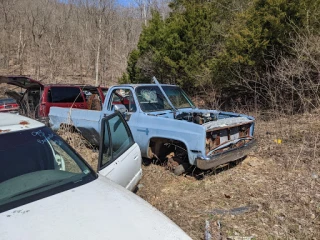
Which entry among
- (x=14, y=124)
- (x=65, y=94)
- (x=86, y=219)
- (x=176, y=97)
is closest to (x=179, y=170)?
(x=176, y=97)

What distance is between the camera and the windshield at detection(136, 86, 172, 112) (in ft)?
19.5

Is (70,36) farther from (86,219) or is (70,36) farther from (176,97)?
(86,219)

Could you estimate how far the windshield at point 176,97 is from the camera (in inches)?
251

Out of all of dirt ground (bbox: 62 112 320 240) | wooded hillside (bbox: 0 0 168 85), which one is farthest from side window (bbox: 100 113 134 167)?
wooded hillside (bbox: 0 0 168 85)

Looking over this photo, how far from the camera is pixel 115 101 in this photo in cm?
709

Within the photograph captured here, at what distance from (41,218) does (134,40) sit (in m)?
39.3

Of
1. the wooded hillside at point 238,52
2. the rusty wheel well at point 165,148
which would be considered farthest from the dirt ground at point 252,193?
the wooded hillside at point 238,52

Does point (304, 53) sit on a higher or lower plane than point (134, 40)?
lower

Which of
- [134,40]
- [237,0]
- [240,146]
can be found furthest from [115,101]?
[134,40]

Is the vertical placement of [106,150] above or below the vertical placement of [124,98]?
below

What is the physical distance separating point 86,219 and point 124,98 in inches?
196

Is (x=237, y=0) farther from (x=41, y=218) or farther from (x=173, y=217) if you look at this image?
(x=41, y=218)

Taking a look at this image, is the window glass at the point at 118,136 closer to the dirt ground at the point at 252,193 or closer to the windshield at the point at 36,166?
the windshield at the point at 36,166

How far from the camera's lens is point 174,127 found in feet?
16.8
